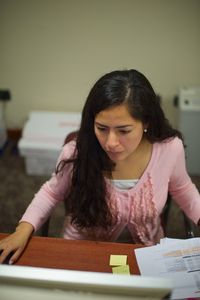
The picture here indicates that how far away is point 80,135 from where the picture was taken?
1.24 meters

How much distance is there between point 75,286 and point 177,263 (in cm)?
57

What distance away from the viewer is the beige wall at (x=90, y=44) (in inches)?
95.3

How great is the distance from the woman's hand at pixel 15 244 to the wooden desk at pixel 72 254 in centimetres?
2

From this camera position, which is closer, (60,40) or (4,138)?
(60,40)

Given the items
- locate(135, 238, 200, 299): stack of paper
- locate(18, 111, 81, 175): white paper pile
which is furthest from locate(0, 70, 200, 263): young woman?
locate(18, 111, 81, 175): white paper pile

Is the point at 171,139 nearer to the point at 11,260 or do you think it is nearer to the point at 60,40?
the point at 11,260

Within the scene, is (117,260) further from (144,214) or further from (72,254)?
(144,214)

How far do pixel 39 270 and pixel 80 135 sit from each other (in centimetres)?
72

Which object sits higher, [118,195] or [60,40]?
[60,40]

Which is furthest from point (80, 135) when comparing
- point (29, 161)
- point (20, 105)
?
point (20, 105)

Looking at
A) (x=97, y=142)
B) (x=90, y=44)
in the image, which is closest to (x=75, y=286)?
(x=97, y=142)

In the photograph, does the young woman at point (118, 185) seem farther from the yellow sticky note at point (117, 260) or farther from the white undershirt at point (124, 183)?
the yellow sticky note at point (117, 260)

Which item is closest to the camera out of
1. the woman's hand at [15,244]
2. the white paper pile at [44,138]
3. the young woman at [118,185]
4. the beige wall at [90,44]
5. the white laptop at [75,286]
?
the white laptop at [75,286]

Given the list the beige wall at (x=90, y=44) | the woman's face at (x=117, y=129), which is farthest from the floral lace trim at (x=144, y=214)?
the beige wall at (x=90, y=44)
